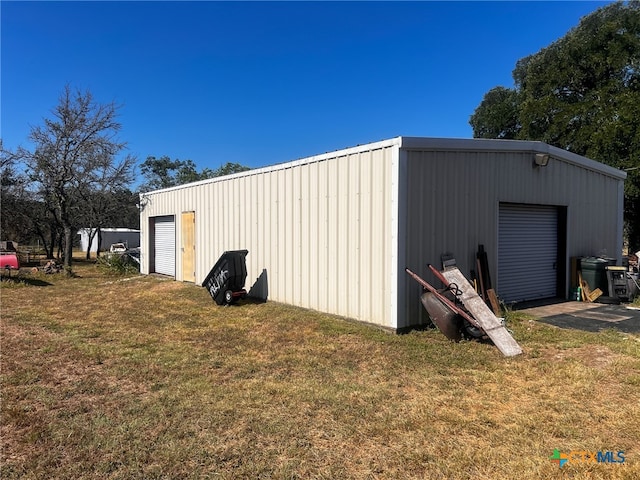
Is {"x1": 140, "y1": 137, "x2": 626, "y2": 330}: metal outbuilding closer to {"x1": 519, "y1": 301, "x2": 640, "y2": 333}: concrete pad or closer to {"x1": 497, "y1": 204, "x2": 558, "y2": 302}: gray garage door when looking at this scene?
{"x1": 497, "y1": 204, "x2": 558, "y2": 302}: gray garage door

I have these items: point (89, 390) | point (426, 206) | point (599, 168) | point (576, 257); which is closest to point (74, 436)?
point (89, 390)

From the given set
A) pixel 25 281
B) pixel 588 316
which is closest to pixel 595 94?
pixel 588 316

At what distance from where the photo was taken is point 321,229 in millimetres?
7547

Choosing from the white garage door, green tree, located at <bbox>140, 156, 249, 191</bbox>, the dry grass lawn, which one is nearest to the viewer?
the dry grass lawn

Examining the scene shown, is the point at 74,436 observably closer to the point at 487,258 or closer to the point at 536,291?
the point at 487,258

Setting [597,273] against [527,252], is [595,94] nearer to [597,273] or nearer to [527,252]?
[597,273]

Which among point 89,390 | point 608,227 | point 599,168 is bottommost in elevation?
point 89,390

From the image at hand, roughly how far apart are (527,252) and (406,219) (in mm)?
3773

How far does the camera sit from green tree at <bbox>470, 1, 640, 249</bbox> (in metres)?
17.2

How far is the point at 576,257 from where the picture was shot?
30.0ft

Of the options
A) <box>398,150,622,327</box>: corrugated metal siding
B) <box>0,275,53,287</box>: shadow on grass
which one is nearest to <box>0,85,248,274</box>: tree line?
<box>0,275,53,287</box>: shadow on grass

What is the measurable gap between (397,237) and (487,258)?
7.41 ft

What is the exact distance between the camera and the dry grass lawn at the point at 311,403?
9.00 feet

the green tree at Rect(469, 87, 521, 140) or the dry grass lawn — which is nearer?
the dry grass lawn
